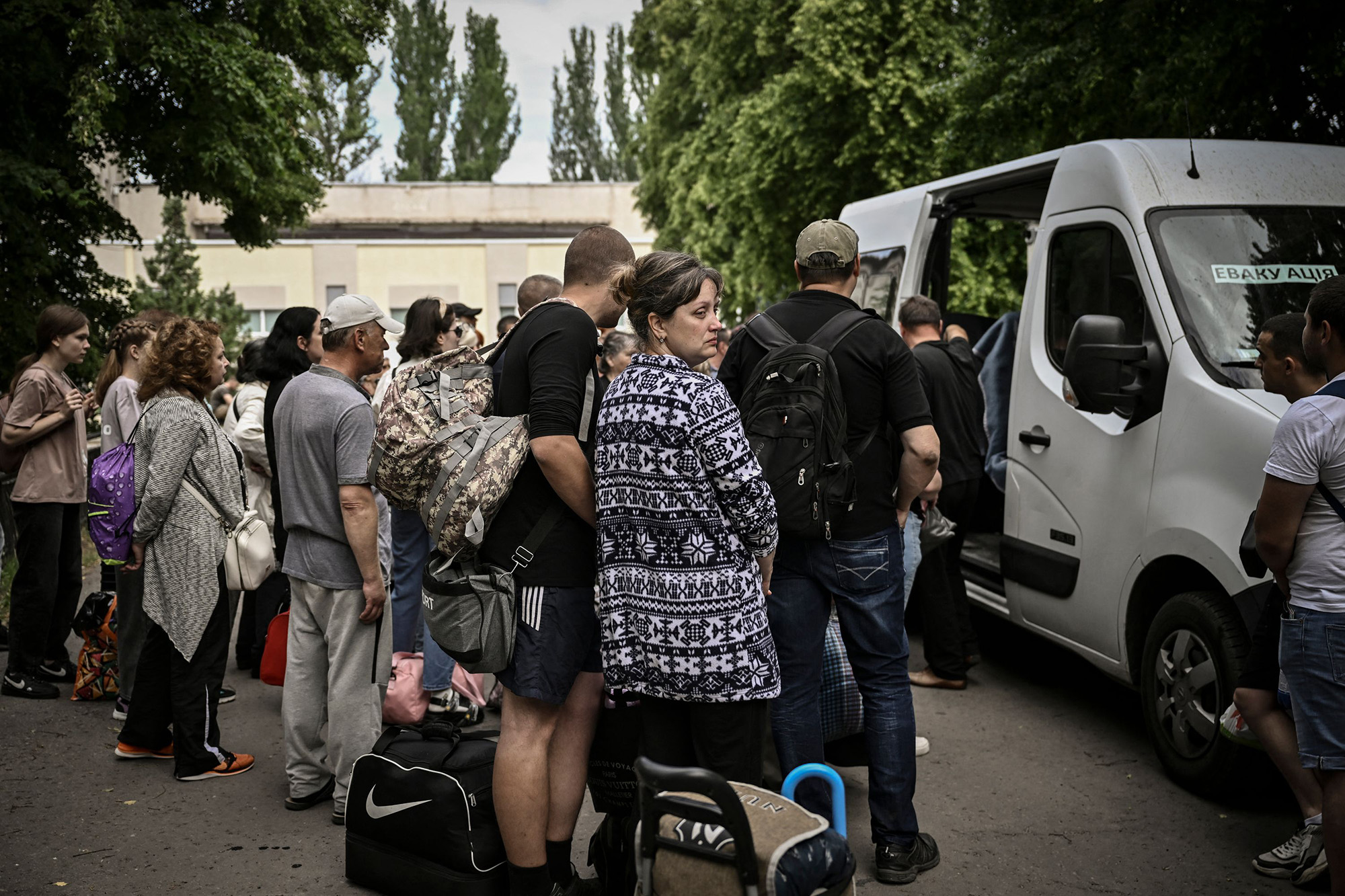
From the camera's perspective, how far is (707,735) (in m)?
3.12

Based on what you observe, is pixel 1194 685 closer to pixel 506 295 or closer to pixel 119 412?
pixel 119 412

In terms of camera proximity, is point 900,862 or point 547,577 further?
point 900,862

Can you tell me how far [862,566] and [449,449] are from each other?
4.72ft

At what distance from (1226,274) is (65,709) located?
6271 millimetres

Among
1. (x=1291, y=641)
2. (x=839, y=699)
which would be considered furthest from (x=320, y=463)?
(x=1291, y=641)

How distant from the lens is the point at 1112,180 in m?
5.37

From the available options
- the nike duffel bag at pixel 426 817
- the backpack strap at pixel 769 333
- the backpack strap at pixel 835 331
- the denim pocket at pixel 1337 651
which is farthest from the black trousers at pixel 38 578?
the denim pocket at pixel 1337 651

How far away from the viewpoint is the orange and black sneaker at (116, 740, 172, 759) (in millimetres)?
5395

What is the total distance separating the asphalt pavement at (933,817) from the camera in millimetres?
4137

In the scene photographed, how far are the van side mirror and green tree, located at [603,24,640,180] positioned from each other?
50.5m

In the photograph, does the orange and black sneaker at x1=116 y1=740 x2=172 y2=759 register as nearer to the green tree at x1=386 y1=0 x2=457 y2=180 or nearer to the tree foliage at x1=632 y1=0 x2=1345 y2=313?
the tree foliage at x1=632 y1=0 x2=1345 y2=313

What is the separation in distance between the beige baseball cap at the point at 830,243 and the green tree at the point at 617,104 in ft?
168

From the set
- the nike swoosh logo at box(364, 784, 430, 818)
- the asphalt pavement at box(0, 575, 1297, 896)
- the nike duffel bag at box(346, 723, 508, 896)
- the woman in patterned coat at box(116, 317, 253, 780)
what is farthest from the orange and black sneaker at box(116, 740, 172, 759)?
the nike swoosh logo at box(364, 784, 430, 818)

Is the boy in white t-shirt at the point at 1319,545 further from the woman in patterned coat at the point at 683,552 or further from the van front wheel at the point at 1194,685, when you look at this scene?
the woman in patterned coat at the point at 683,552
